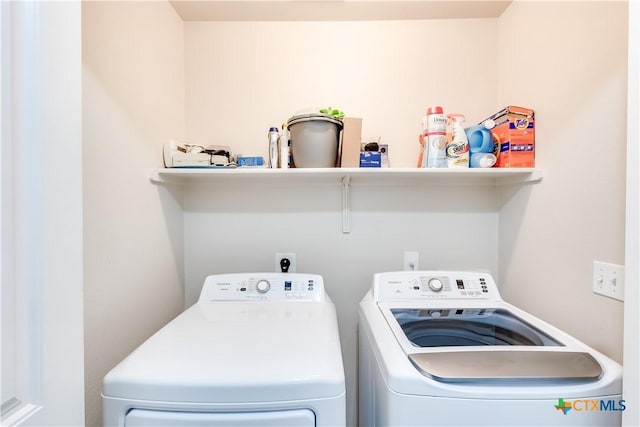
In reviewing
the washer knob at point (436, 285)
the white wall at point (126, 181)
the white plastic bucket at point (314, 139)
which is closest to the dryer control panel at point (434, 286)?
the washer knob at point (436, 285)

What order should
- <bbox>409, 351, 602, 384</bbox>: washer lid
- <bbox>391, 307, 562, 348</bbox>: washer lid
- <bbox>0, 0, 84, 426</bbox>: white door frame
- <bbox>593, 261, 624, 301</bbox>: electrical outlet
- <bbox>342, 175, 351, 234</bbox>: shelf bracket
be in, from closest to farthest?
<bbox>0, 0, 84, 426</bbox>: white door frame, <bbox>409, 351, 602, 384</bbox>: washer lid, <bbox>593, 261, 624, 301</bbox>: electrical outlet, <bbox>391, 307, 562, 348</bbox>: washer lid, <bbox>342, 175, 351, 234</bbox>: shelf bracket

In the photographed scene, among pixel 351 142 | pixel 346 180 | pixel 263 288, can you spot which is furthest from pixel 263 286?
pixel 351 142

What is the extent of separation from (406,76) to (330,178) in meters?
0.73

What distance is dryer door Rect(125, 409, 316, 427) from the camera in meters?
0.76

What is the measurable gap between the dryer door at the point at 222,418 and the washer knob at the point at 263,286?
0.66 metres

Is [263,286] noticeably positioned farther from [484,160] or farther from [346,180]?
[484,160]

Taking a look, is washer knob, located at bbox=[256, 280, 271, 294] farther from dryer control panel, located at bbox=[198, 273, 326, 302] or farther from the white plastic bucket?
the white plastic bucket

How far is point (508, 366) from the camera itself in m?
0.84

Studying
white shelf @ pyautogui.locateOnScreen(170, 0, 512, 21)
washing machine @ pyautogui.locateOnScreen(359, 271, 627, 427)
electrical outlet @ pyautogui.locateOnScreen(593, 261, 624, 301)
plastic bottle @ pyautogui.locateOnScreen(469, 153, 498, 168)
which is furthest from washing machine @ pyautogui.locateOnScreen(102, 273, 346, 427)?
white shelf @ pyautogui.locateOnScreen(170, 0, 512, 21)

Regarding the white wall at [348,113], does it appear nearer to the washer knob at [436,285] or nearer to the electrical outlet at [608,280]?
→ the washer knob at [436,285]

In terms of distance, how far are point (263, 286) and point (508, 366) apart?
1.00 m

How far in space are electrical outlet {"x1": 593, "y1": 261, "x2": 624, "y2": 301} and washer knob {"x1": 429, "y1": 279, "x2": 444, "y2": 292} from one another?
555mm

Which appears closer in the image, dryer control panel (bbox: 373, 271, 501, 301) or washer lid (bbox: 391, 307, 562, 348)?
washer lid (bbox: 391, 307, 562, 348)

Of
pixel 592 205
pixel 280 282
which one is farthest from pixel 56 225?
pixel 592 205
